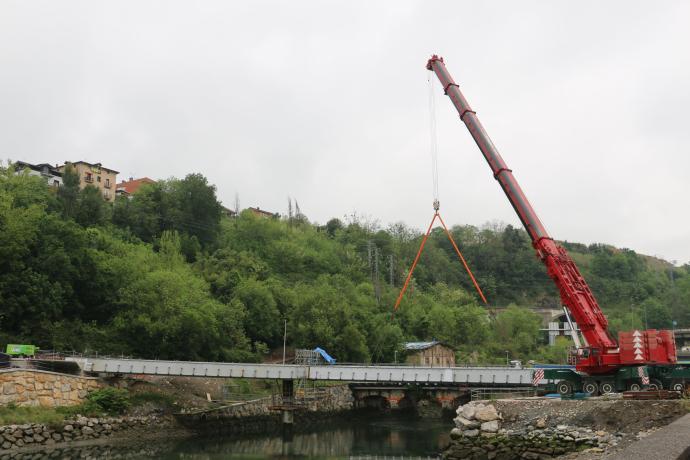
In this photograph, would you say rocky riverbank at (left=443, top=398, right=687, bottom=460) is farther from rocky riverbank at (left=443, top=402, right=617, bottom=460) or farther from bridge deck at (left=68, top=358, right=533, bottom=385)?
bridge deck at (left=68, top=358, right=533, bottom=385)

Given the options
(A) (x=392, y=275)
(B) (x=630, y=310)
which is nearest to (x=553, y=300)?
(B) (x=630, y=310)

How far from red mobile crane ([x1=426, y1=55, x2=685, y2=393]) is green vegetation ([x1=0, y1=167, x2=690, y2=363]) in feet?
93.3

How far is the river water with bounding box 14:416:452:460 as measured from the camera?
31.8 meters

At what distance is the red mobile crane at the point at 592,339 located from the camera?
1084 inches

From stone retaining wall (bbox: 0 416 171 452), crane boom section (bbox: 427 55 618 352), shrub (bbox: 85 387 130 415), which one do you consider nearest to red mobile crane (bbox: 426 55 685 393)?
crane boom section (bbox: 427 55 618 352)

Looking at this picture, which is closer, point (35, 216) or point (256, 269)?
point (35, 216)

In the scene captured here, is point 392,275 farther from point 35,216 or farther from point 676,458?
point 676,458

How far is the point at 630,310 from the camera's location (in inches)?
5005

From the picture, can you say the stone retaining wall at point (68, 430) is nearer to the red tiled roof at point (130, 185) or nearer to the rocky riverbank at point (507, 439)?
the rocky riverbank at point (507, 439)

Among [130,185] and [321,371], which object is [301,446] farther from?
[130,185]

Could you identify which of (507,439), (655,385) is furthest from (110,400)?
(655,385)

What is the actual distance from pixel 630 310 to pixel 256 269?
91.7 metres

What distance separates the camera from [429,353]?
69000mm

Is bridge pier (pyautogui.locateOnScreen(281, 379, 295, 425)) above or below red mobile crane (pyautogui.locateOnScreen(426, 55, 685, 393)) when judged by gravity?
below
